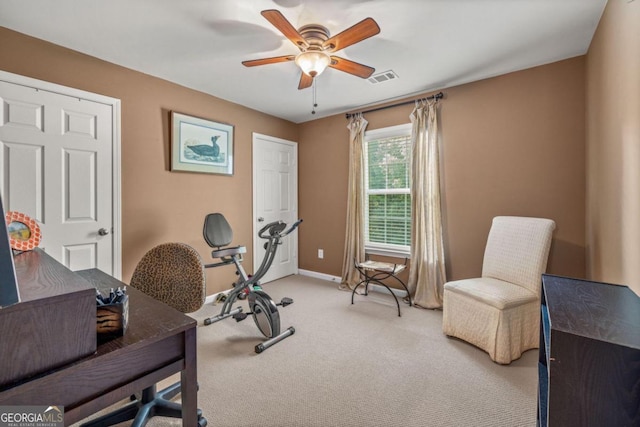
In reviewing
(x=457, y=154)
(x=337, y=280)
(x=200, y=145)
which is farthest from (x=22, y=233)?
(x=457, y=154)

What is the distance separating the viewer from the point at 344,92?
3.28 metres

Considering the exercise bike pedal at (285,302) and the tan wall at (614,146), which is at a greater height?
the tan wall at (614,146)

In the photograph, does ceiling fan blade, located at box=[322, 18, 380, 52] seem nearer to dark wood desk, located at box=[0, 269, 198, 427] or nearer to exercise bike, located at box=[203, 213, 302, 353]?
exercise bike, located at box=[203, 213, 302, 353]

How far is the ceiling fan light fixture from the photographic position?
2.00 meters

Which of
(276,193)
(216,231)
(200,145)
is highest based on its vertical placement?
(200,145)

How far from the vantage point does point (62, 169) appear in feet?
7.63

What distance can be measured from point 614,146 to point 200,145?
356 centimetres

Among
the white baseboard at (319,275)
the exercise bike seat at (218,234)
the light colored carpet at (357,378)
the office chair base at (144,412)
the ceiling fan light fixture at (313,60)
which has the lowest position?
the light colored carpet at (357,378)

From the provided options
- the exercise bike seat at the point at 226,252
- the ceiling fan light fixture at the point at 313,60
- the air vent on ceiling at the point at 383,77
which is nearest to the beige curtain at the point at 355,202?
the air vent on ceiling at the point at 383,77

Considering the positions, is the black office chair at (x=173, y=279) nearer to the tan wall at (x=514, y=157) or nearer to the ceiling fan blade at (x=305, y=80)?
the ceiling fan blade at (x=305, y=80)

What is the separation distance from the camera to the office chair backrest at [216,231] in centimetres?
287

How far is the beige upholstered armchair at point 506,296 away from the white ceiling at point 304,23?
4.82 ft

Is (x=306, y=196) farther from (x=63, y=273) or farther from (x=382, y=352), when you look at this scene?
(x=63, y=273)

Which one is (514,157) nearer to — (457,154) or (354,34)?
(457,154)
